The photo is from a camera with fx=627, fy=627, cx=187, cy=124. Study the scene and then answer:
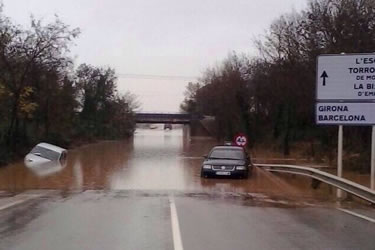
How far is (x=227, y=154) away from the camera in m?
28.4

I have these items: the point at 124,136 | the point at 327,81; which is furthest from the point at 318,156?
the point at 124,136

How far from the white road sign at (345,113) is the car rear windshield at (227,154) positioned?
9532mm

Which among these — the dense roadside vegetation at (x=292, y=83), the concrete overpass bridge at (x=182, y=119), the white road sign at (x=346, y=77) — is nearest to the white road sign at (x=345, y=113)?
the white road sign at (x=346, y=77)

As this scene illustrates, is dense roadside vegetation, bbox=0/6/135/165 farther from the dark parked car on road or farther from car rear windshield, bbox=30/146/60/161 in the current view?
the dark parked car on road

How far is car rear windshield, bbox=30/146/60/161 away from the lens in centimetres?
4244

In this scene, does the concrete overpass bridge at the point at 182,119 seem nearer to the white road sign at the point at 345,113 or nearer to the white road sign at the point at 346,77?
the white road sign at the point at 345,113

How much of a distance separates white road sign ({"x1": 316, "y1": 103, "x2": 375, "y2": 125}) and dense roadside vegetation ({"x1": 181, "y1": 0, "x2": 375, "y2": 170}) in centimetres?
1413

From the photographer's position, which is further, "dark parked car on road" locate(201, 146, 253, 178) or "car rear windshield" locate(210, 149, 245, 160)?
"car rear windshield" locate(210, 149, 245, 160)

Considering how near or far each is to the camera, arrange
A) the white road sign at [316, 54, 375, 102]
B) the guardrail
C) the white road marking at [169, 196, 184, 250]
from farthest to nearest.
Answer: the white road sign at [316, 54, 375, 102] < the guardrail < the white road marking at [169, 196, 184, 250]

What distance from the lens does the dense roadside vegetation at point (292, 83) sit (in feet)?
111

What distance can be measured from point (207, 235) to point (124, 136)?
110919 mm

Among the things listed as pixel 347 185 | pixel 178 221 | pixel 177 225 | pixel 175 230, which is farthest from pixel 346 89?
pixel 175 230

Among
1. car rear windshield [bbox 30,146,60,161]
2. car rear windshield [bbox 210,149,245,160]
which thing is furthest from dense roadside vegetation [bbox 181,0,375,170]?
car rear windshield [bbox 30,146,60,161]

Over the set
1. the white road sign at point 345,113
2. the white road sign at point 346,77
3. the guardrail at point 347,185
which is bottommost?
the guardrail at point 347,185
